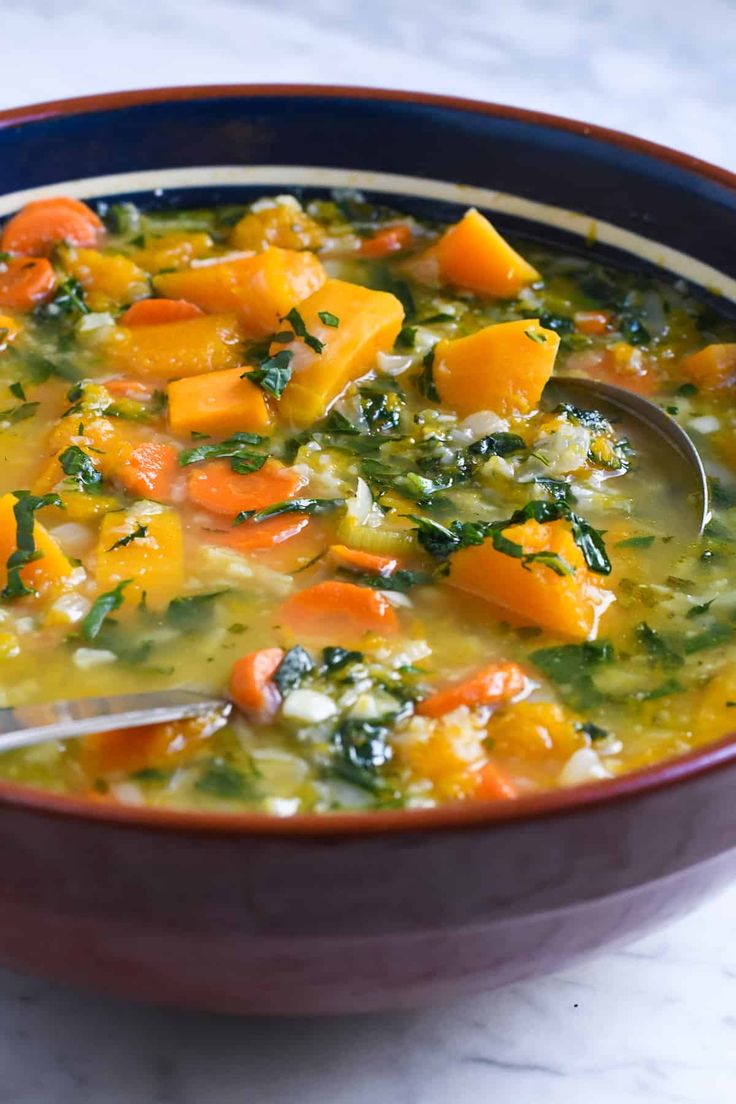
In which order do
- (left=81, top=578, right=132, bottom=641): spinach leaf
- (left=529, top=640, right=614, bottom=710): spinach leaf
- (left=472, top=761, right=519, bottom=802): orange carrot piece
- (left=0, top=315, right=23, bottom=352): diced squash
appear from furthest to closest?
(left=0, top=315, right=23, bottom=352): diced squash
(left=81, top=578, right=132, bottom=641): spinach leaf
(left=529, top=640, right=614, bottom=710): spinach leaf
(left=472, top=761, right=519, bottom=802): orange carrot piece

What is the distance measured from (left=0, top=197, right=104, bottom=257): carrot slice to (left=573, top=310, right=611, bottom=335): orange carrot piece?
1.52 metres

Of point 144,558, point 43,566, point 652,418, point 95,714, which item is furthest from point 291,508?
point 652,418

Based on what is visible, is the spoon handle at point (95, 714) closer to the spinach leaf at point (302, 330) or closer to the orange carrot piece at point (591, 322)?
the spinach leaf at point (302, 330)

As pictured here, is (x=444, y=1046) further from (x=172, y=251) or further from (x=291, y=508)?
(x=172, y=251)

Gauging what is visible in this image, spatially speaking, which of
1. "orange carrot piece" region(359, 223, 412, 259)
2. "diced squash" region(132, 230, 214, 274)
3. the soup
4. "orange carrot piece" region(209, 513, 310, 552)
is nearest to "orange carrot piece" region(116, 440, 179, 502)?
the soup

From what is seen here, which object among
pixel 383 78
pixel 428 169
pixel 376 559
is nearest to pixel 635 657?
pixel 376 559

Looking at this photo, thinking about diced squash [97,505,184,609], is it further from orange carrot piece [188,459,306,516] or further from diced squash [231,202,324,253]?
diced squash [231,202,324,253]

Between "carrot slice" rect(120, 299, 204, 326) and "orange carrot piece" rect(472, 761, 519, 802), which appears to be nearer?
"orange carrot piece" rect(472, 761, 519, 802)

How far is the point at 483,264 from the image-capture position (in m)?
4.64

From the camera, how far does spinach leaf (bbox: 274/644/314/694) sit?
3.04m

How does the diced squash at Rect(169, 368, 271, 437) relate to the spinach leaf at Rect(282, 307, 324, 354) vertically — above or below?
below

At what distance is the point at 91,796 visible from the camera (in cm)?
281

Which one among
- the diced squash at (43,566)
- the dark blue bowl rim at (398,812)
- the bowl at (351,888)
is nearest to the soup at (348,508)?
the diced squash at (43,566)

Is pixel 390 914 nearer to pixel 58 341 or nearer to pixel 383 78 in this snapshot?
pixel 58 341
